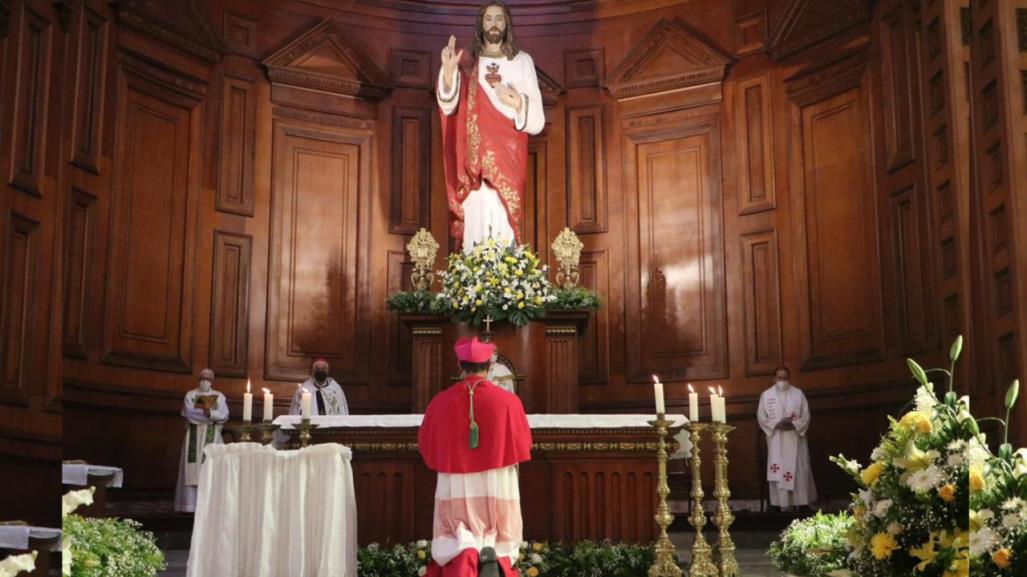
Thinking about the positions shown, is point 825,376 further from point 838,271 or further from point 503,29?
point 503,29

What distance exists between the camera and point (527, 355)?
10.9m

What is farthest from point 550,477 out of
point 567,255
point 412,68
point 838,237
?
point 412,68

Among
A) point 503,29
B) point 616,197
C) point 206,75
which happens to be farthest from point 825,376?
point 206,75

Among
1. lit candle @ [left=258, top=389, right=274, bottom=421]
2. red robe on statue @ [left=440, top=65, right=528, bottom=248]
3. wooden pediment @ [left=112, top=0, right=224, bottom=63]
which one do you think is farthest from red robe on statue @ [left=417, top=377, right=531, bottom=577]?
wooden pediment @ [left=112, top=0, right=224, bottom=63]

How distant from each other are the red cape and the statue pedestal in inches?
132

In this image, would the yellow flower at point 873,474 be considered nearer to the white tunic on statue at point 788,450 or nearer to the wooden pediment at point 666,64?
the white tunic on statue at point 788,450

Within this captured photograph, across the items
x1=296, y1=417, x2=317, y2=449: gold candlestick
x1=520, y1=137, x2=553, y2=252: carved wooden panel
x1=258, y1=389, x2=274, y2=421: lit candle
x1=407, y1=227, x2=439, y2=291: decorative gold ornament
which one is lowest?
x1=296, y1=417, x2=317, y2=449: gold candlestick

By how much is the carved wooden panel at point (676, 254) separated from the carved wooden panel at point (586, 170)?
34cm

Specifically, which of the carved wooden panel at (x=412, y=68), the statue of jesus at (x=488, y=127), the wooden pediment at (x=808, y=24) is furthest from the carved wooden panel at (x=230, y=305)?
the wooden pediment at (x=808, y=24)

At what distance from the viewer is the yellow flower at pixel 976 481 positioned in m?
3.80

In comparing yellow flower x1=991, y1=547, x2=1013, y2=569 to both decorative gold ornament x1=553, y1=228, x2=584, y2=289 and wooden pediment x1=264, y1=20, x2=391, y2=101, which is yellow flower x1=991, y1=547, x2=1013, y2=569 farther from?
wooden pediment x1=264, y1=20, x2=391, y2=101

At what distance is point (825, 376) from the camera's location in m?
11.9

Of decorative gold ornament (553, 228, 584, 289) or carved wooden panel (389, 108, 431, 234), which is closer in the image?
decorative gold ornament (553, 228, 584, 289)

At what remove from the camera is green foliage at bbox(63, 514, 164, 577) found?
14.8 ft
